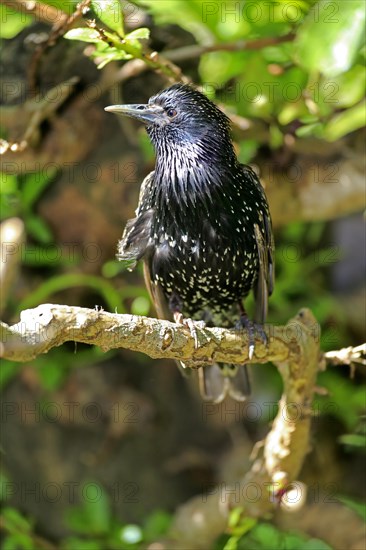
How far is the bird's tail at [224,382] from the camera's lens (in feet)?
13.7

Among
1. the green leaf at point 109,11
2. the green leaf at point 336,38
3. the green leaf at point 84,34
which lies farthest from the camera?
the green leaf at point 84,34

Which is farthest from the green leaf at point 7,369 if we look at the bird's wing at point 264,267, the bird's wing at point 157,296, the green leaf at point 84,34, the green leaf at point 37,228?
→ the green leaf at point 84,34

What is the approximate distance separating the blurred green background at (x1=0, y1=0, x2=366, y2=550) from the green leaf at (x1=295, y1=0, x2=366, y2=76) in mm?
924

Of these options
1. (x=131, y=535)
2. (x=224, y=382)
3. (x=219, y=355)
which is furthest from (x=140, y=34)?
(x=131, y=535)

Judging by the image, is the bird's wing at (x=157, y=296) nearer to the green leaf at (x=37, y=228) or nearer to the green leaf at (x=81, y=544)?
the green leaf at (x=37, y=228)

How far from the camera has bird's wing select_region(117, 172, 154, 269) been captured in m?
3.74

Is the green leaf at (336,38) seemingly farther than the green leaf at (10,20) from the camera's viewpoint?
No

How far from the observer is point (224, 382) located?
418 cm

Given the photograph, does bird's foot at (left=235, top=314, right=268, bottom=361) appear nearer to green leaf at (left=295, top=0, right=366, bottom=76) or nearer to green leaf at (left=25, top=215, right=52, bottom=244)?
green leaf at (left=295, top=0, right=366, bottom=76)

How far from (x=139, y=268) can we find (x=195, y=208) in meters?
0.89

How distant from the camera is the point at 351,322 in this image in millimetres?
4918

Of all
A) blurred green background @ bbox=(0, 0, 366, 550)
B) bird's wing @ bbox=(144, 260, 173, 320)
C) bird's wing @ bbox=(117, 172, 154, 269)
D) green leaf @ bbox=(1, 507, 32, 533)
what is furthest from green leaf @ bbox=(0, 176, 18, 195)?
green leaf @ bbox=(1, 507, 32, 533)

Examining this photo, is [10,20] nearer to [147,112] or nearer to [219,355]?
[147,112]

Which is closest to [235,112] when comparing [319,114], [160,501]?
[319,114]
